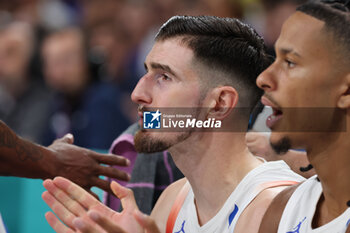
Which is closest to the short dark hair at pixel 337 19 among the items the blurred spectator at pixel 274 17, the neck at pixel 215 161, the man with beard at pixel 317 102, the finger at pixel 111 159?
the man with beard at pixel 317 102

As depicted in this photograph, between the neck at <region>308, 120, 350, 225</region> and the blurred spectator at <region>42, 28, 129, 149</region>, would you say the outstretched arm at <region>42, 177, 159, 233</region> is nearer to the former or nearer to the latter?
the neck at <region>308, 120, 350, 225</region>

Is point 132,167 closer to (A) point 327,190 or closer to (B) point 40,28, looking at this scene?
(A) point 327,190

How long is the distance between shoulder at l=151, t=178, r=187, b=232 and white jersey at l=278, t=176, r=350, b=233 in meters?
0.74

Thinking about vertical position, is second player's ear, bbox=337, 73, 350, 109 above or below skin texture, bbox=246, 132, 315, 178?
above

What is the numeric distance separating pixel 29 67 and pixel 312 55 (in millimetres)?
3413

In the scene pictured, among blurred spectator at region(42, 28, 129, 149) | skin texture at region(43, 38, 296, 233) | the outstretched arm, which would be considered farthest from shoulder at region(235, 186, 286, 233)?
blurred spectator at region(42, 28, 129, 149)

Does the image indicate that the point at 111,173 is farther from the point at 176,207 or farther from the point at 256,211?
the point at 256,211

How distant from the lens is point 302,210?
191 cm

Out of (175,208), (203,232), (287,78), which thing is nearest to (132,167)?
(175,208)

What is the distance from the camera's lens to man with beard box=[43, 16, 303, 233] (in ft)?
7.36

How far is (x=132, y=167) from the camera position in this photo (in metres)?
2.95

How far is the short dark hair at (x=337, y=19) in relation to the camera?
173 cm

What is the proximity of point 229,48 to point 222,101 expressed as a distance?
0.20 meters

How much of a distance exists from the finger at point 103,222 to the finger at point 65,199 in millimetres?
173
